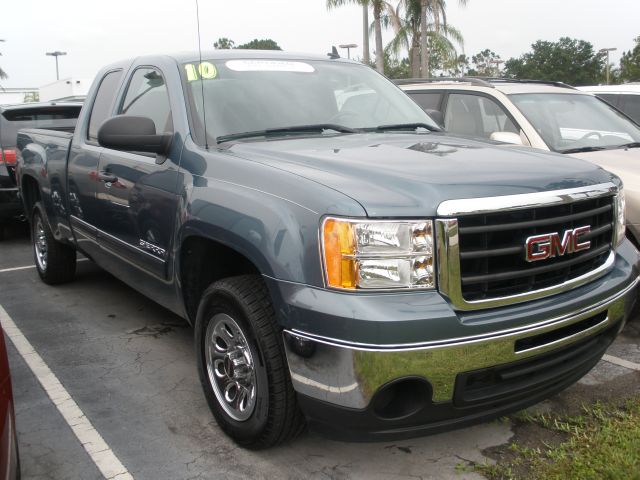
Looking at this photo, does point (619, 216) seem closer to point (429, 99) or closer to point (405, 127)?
point (405, 127)

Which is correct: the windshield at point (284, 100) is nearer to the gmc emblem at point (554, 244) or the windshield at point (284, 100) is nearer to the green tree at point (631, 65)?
the gmc emblem at point (554, 244)

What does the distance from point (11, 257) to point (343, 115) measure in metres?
5.24

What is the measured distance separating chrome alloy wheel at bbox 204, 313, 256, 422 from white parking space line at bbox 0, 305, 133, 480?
55 centimetres

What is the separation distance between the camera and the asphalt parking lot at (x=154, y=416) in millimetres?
2994

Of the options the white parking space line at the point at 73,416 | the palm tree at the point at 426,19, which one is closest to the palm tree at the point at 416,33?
the palm tree at the point at 426,19

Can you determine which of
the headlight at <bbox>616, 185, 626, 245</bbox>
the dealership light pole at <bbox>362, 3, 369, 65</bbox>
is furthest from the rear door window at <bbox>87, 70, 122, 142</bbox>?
the dealership light pole at <bbox>362, 3, 369, 65</bbox>

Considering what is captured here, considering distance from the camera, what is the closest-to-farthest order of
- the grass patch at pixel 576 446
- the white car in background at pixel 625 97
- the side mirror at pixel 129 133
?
the grass patch at pixel 576 446, the side mirror at pixel 129 133, the white car in background at pixel 625 97

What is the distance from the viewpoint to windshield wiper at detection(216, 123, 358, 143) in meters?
3.51

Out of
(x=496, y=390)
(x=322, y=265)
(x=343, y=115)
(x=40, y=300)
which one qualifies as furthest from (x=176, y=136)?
(x=40, y=300)

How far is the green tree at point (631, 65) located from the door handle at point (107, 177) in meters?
48.1

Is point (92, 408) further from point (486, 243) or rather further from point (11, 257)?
point (11, 257)

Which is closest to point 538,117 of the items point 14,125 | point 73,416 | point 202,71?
point 202,71

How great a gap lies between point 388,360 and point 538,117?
3904mm

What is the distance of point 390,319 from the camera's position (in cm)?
237
